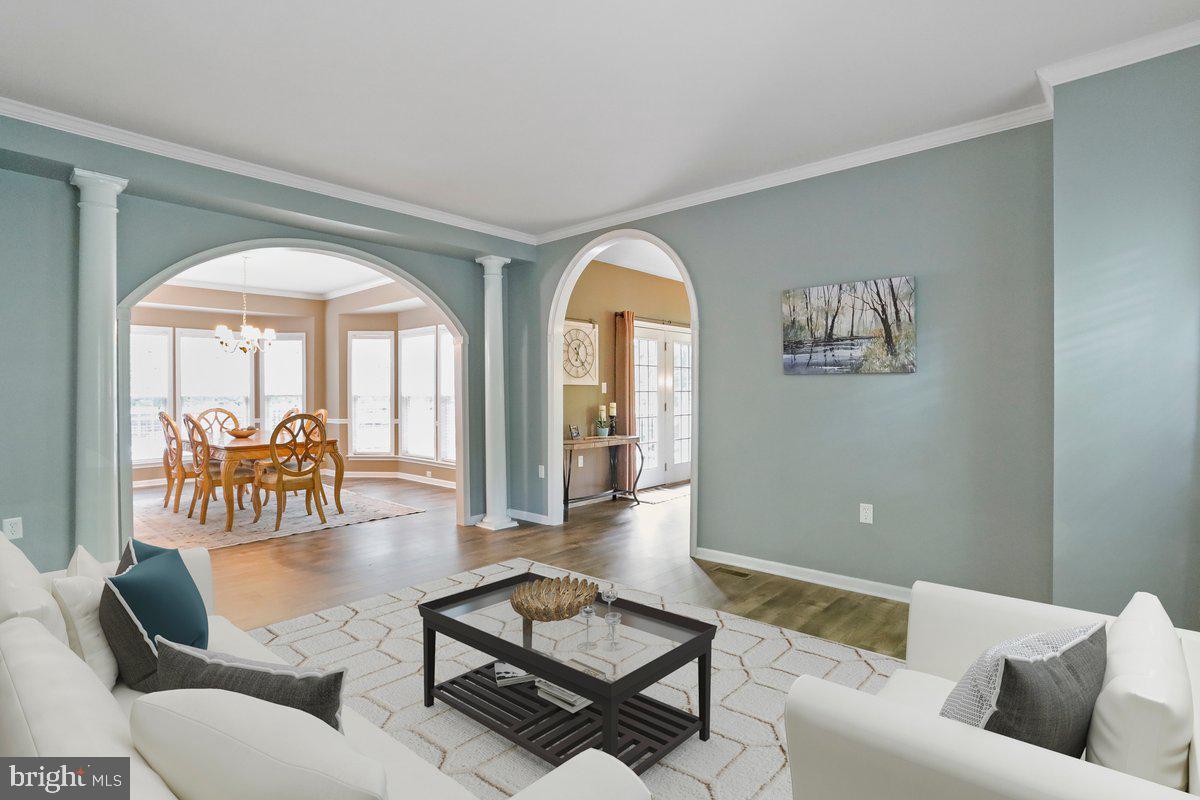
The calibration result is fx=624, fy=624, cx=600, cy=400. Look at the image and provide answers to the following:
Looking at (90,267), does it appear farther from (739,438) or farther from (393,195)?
(739,438)

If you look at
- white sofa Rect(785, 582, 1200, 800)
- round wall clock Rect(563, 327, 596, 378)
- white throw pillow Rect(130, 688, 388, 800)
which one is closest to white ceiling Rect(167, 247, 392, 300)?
round wall clock Rect(563, 327, 596, 378)

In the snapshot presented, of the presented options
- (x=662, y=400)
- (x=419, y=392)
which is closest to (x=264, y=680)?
(x=662, y=400)

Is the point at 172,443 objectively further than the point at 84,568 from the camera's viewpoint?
Yes

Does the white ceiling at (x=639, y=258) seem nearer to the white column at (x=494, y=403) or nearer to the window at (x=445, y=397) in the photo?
the white column at (x=494, y=403)

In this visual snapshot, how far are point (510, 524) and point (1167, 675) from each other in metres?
5.02

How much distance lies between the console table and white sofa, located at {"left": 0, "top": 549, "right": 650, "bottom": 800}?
461cm

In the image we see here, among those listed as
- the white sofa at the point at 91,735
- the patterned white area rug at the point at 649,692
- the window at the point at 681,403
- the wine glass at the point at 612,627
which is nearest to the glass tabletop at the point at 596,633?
the wine glass at the point at 612,627

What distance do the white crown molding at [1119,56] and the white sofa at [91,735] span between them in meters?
3.42

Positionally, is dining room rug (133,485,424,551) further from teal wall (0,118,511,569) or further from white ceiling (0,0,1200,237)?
white ceiling (0,0,1200,237)

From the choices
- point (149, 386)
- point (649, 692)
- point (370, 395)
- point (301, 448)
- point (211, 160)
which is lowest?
point (649, 692)

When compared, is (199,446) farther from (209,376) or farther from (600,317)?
(600,317)

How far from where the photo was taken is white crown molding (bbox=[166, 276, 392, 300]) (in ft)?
26.4

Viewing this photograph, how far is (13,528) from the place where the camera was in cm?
342

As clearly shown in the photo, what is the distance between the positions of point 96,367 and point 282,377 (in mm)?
5842
